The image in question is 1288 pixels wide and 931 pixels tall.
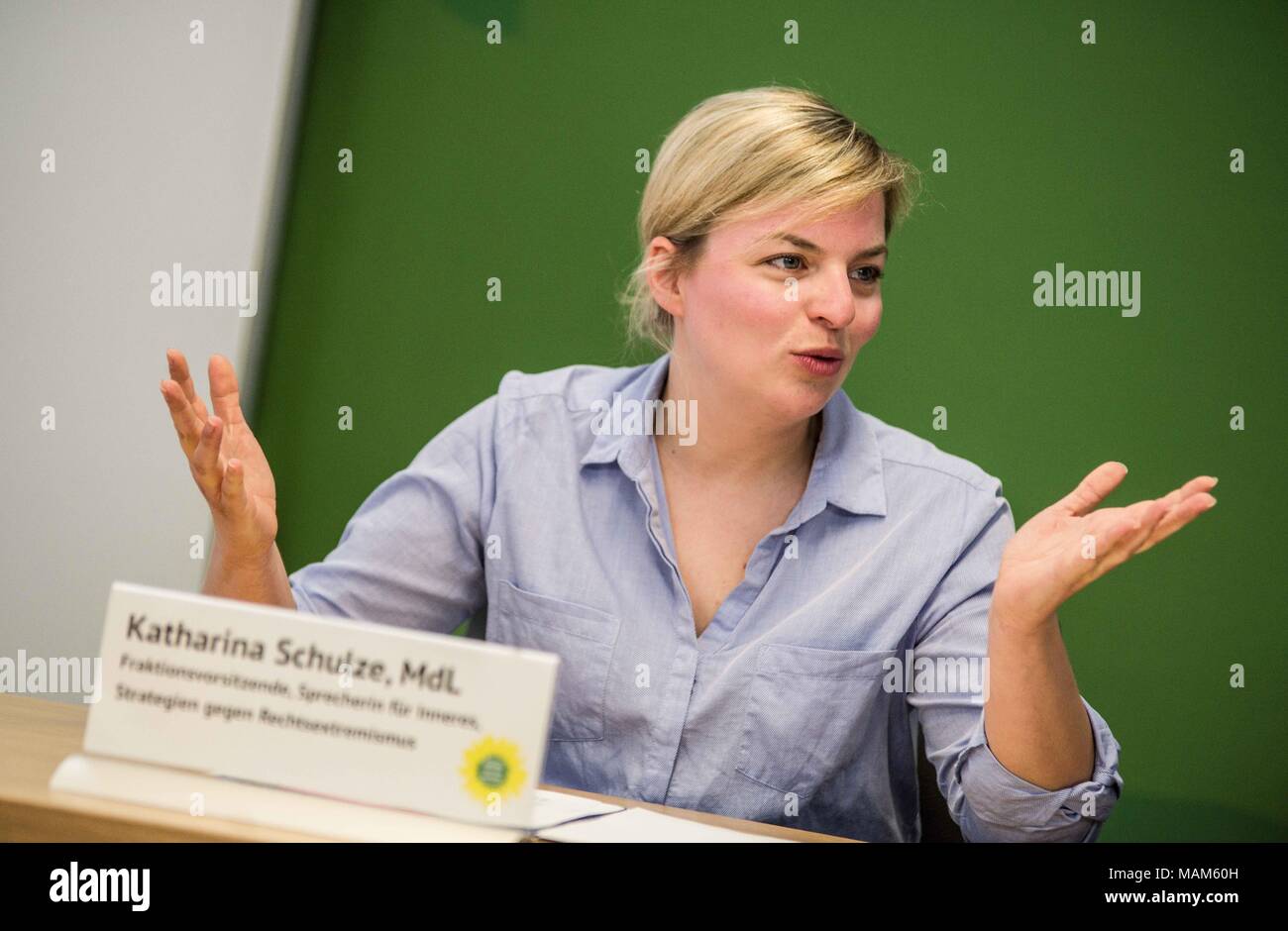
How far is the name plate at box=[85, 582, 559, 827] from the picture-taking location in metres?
Result: 0.81

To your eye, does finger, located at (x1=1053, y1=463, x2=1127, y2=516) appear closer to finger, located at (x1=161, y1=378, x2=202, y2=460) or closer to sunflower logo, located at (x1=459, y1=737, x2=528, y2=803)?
sunflower logo, located at (x1=459, y1=737, x2=528, y2=803)

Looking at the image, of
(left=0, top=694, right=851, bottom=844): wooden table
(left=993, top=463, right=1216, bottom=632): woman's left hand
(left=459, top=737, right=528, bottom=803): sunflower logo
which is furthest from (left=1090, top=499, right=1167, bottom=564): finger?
(left=0, top=694, right=851, bottom=844): wooden table

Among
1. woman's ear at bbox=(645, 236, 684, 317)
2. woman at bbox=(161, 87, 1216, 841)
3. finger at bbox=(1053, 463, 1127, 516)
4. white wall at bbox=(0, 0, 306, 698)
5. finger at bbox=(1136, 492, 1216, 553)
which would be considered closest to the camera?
finger at bbox=(1136, 492, 1216, 553)

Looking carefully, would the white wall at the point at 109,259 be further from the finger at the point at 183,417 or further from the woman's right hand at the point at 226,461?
the finger at the point at 183,417

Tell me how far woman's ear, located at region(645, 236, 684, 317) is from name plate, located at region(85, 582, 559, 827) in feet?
2.89

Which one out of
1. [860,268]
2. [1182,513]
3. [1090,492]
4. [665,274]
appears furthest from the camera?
[665,274]

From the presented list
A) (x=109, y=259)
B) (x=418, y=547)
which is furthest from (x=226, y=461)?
(x=109, y=259)

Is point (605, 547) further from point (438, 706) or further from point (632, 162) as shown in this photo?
point (632, 162)

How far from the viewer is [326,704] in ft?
2.71

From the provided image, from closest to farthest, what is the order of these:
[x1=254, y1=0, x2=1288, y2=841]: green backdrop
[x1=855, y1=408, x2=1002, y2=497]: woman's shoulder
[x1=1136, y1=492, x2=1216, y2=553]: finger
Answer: [x1=1136, y1=492, x2=1216, y2=553]: finger
[x1=855, y1=408, x2=1002, y2=497]: woman's shoulder
[x1=254, y1=0, x2=1288, y2=841]: green backdrop

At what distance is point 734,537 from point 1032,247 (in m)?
0.84

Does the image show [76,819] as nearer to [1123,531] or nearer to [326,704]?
[326,704]

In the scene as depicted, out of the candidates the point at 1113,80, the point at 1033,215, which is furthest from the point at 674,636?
the point at 1113,80

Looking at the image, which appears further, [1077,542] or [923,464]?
[923,464]
